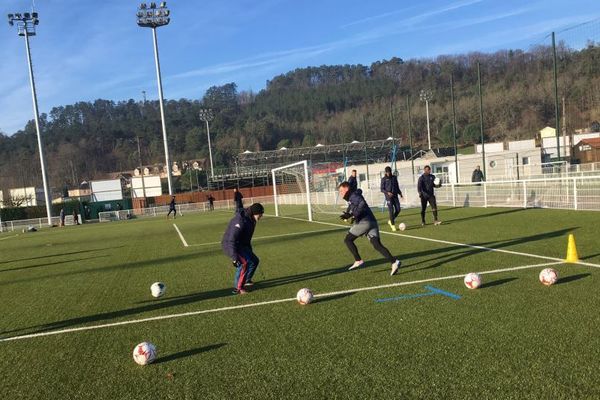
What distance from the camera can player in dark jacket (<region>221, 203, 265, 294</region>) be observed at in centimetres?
743

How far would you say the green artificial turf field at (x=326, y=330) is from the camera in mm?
3877

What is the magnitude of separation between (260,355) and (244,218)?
10.4 feet

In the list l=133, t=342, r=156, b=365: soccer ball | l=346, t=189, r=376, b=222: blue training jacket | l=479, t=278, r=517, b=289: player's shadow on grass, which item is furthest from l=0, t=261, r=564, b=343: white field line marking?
l=133, t=342, r=156, b=365: soccer ball

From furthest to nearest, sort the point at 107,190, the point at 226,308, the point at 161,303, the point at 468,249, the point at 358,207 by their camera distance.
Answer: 1. the point at 107,190
2. the point at 468,249
3. the point at 358,207
4. the point at 161,303
5. the point at 226,308

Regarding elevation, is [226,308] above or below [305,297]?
below

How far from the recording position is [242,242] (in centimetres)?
759

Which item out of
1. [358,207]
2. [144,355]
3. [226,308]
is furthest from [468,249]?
[144,355]

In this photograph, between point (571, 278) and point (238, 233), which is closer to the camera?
point (571, 278)

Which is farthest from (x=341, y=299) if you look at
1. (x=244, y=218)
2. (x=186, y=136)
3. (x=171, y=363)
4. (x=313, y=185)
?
(x=186, y=136)

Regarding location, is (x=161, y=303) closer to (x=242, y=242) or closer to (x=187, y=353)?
(x=242, y=242)

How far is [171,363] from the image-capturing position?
182 inches

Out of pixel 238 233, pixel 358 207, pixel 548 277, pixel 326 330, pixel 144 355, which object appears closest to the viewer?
pixel 144 355

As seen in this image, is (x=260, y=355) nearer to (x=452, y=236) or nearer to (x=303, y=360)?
(x=303, y=360)

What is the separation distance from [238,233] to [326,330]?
2710 mm
